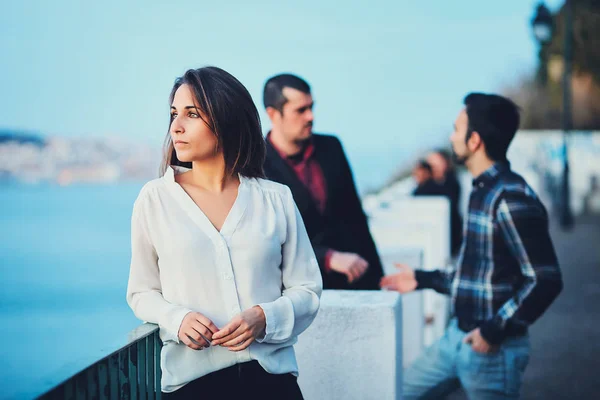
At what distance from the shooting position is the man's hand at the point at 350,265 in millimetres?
4574

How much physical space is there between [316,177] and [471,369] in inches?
62.7

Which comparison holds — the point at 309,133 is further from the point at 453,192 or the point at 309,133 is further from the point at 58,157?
the point at 58,157


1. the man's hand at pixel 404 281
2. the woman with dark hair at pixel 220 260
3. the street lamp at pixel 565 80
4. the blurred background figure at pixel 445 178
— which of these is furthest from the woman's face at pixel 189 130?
the street lamp at pixel 565 80

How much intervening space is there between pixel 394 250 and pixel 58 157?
1404 inches

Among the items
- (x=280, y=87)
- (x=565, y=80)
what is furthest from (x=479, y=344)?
(x=565, y=80)

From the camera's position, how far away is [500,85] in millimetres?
44688

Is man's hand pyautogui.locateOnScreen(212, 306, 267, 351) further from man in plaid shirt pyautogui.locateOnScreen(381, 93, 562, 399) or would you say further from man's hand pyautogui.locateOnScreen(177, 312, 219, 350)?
man in plaid shirt pyautogui.locateOnScreen(381, 93, 562, 399)

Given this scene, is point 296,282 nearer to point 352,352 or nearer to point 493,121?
point 352,352

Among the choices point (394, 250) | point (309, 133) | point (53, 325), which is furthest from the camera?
point (53, 325)

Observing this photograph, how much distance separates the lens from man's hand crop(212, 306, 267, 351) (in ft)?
8.09

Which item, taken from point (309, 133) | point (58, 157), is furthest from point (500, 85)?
point (309, 133)

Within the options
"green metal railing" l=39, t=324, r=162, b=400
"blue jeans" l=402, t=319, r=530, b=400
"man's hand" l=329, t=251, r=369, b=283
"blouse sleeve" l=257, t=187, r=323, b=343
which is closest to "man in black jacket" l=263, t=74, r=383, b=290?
"man's hand" l=329, t=251, r=369, b=283

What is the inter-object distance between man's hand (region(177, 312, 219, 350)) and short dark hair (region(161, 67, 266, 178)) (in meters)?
0.51

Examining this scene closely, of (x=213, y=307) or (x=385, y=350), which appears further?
(x=385, y=350)
